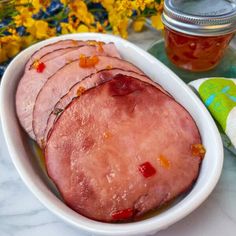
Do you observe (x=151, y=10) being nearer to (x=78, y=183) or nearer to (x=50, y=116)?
(x=50, y=116)

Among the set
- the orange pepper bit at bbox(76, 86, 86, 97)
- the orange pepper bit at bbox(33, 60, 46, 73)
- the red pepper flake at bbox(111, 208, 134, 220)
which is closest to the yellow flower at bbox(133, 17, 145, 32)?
the orange pepper bit at bbox(33, 60, 46, 73)

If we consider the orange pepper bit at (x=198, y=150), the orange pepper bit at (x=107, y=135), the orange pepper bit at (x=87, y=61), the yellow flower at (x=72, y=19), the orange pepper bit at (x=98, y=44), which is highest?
the orange pepper bit at (x=87, y=61)

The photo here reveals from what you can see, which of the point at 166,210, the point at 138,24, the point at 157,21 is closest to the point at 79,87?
the point at 166,210

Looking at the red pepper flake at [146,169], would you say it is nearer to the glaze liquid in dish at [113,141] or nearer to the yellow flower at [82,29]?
the glaze liquid in dish at [113,141]

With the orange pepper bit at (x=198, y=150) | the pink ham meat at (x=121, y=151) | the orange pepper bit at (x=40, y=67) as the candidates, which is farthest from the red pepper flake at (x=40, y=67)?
the orange pepper bit at (x=198, y=150)

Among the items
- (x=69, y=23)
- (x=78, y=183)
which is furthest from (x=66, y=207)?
(x=69, y=23)

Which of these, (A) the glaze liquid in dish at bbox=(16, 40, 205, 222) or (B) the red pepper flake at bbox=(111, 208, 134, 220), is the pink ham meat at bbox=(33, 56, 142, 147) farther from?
(B) the red pepper flake at bbox=(111, 208, 134, 220)

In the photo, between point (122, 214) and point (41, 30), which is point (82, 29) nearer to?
point (41, 30)
